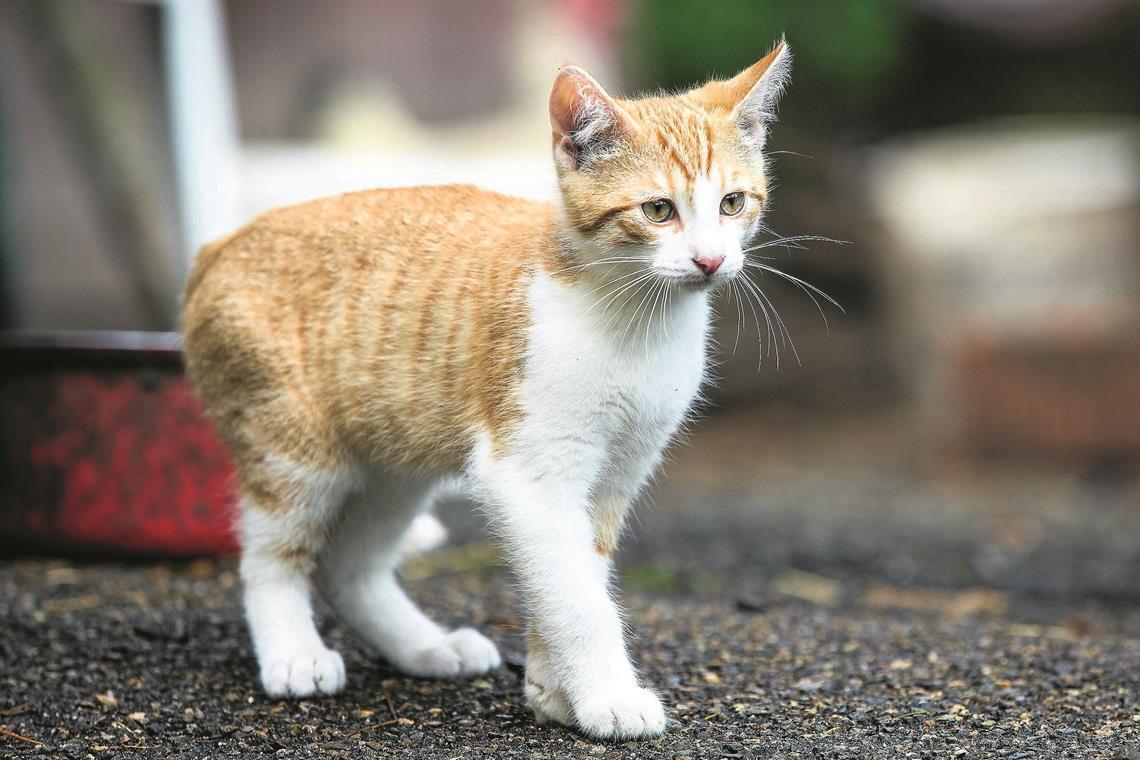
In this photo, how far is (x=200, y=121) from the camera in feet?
20.5

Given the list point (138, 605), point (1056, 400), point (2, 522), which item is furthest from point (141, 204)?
point (1056, 400)

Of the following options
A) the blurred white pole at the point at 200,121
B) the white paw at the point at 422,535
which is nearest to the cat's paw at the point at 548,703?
the white paw at the point at 422,535

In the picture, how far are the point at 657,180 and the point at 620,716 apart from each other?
3.89 feet

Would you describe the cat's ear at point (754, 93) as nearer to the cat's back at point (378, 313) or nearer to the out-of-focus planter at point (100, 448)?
the cat's back at point (378, 313)

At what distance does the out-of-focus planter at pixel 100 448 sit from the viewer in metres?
4.23

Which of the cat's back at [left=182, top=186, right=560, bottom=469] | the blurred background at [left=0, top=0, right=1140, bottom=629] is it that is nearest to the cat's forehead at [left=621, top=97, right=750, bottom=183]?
the cat's back at [left=182, top=186, right=560, bottom=469]

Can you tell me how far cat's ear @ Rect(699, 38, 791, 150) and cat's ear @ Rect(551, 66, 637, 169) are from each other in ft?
0.98

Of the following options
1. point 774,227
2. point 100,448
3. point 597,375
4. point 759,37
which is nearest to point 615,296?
point 597,375

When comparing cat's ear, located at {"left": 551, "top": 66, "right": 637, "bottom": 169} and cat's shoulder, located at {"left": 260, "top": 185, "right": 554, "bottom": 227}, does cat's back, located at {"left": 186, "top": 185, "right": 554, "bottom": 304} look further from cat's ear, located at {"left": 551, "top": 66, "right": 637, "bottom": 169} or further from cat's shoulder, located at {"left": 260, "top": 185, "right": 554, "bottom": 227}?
cat's ear, located at {"left": 551, "top": 66, "right": 637, "bottom": 169}

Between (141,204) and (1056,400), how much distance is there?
5639mm

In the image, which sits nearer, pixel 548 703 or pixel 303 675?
pixel 548 703

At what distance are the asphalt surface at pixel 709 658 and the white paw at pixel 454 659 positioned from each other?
0.04 meters

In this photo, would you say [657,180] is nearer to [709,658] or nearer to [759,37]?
[709,658]

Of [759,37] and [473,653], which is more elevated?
[759,37]
